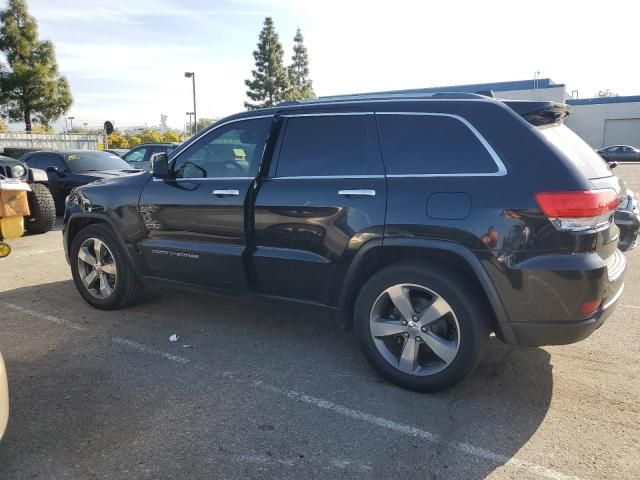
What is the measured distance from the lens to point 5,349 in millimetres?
4102

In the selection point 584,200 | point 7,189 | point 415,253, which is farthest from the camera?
point 7,189

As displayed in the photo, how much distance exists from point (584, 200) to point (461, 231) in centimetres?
68

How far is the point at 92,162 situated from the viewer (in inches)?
448

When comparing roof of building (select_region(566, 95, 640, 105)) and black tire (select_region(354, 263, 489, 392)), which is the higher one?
roof of building (select_region(566, 95, 640, 105))

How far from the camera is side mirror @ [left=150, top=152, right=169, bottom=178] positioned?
4406 millimetres

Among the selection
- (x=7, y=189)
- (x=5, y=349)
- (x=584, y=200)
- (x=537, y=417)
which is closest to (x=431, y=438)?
(x=537, y=417)

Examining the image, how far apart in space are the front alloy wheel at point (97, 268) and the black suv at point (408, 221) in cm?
66

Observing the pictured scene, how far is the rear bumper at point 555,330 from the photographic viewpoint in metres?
2.99

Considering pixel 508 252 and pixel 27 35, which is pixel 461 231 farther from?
pixel 27 35

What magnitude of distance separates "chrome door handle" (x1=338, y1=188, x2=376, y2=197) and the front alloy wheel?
2488 millimetres

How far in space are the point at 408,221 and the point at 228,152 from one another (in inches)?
68.9

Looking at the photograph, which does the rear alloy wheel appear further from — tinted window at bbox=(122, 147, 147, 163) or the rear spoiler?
tinted window at bbox=(122, 147, 147, 163)

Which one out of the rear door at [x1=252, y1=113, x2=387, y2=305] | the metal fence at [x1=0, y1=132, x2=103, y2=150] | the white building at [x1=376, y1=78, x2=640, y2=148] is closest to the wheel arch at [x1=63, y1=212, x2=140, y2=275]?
the rear door at [x1=252, y1=113, x2=387, y2=305]

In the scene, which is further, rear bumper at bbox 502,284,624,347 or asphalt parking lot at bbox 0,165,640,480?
rear bumper at bbox 502,284,624,347
